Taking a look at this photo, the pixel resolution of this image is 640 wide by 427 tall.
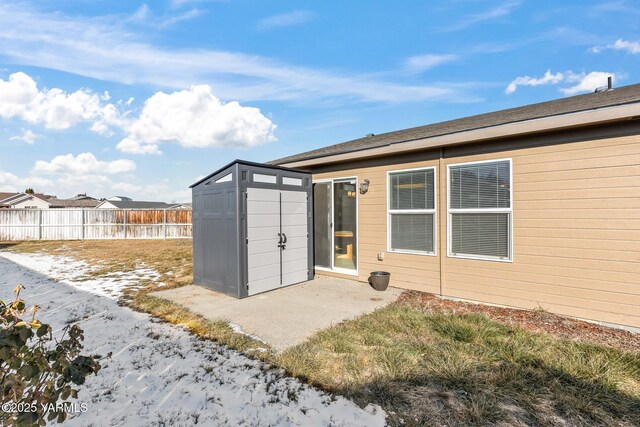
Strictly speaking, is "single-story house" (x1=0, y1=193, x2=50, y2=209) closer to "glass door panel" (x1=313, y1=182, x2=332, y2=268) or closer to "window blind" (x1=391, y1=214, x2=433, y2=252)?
"glass door panel" (x1=313, y1=182, x2=332, y2=268)

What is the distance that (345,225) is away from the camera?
6691mm

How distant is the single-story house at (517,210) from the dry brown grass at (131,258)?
4314 millimetres

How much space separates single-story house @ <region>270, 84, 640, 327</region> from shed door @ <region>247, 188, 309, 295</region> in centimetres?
116

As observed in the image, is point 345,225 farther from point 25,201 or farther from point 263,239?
point 25,201

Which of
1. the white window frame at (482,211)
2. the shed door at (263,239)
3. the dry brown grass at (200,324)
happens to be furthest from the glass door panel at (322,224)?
the dry brown grass at (200,324)

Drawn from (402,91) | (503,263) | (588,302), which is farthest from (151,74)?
(588,302)

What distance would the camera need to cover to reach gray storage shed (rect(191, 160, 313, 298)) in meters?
5.29

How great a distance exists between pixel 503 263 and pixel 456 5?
5299 mm

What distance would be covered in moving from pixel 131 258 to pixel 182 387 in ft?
28.5

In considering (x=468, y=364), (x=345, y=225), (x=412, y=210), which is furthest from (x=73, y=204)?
(x=468, y=364)

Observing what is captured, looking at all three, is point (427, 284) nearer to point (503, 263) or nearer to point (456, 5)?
point (503, 263)

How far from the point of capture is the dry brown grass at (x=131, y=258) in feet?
23.5

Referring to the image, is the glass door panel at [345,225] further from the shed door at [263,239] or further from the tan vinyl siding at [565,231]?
the tan vinyl siding at [565,231]

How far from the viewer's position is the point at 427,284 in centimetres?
545
